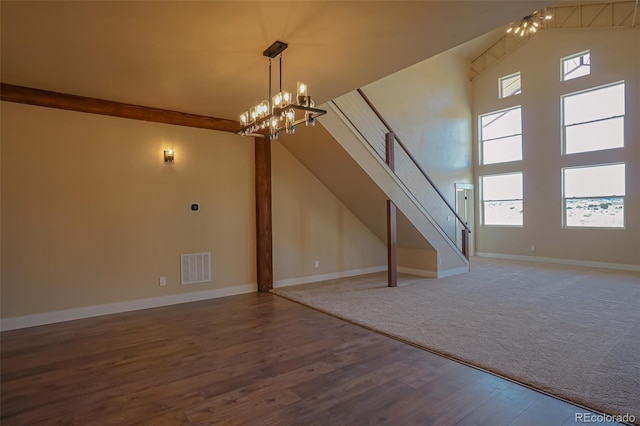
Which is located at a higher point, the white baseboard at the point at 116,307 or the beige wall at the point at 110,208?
the beige wall at the point at 110,208

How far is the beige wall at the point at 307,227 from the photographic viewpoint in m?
6.13

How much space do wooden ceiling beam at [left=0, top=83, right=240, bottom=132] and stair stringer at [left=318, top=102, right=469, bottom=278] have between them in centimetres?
182

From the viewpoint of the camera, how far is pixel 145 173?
16.0 feet

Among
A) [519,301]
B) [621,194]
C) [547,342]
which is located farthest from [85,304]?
[621,194]

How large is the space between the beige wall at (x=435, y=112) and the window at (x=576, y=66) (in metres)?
2.51

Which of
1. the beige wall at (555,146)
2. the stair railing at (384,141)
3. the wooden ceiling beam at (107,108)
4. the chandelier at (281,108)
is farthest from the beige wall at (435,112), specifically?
the chandelier at (281,108)

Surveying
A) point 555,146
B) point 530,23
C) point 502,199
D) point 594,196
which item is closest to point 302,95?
point 530,23

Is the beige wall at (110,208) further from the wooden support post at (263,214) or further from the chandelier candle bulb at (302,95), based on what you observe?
the chandelier candle bulb at (302,95)

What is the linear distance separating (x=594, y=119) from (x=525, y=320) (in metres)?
6.69

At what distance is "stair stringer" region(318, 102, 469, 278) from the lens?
495cm

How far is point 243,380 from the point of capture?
8.93ft

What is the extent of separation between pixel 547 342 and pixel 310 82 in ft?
12.5

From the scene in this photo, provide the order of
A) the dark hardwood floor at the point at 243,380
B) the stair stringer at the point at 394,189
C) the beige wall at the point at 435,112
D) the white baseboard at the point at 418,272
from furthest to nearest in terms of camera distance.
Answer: the beige wall at the point at 435,112, the white baseboard at the point at 418,272, the stair stringer at the point at 394,189, the dark hardwood floor at the point at 243,380

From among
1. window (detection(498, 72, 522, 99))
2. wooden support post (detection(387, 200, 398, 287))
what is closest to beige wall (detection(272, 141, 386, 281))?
wooden support post (detection(387, 200, 398, 287))
